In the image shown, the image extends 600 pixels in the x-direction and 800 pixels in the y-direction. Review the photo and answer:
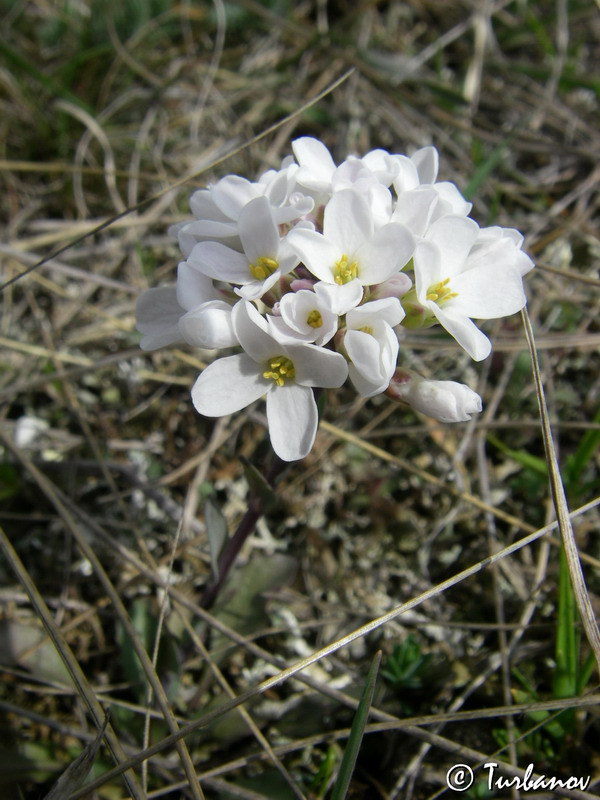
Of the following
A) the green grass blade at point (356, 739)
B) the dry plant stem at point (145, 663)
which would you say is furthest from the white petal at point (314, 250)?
the dry plant stem at point (145, 663)

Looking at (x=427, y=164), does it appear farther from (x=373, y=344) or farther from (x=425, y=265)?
(x=373, y=344)

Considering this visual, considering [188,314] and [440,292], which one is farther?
[440,292]

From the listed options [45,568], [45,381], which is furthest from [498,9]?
[45,568]

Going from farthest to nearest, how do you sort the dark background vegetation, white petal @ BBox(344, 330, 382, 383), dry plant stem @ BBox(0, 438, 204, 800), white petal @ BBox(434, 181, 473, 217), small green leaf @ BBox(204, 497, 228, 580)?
the dark background vegetation < small green leaf @ BBox(204, 497, 228, 580) < white petal @ BBox(434, 181, 473, 217) < dry plant stem @ BBox(0, 438, 204, 800) < white petal @ BBox(344, 330, 382, 383)

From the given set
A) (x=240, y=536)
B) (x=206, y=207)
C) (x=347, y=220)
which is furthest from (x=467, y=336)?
(x=240, y=536)

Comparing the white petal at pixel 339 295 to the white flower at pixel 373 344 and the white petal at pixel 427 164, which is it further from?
the white petal at pixel 427 164

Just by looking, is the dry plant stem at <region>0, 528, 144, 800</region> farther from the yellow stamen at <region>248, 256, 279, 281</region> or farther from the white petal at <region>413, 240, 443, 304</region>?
the white petal at <region>413, 240, 443, 304</region>

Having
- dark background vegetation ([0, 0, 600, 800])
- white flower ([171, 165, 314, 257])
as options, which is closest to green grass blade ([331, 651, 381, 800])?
dark background vegetation ([0, 0, 600, 800])

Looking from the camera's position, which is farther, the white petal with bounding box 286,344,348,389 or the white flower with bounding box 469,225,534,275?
the white flower with bounding box 469,225,534,275
